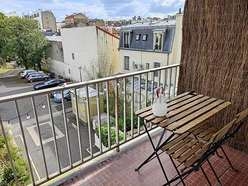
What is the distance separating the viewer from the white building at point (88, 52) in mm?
15927

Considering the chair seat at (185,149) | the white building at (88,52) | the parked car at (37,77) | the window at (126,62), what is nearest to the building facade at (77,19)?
the white building at (88,52)

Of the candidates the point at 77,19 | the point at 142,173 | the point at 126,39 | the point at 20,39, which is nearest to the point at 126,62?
the point at 126,39

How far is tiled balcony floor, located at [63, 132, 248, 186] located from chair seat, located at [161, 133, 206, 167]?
427 mm

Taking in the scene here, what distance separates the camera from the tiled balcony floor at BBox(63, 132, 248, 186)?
7.12 feet

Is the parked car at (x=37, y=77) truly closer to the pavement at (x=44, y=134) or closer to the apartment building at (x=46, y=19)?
the pavement at (x=44, y=134)

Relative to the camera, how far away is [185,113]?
201 cm

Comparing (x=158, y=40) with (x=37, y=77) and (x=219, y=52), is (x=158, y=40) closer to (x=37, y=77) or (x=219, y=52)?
(x=219, y=52)

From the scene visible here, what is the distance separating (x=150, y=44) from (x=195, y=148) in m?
11.6

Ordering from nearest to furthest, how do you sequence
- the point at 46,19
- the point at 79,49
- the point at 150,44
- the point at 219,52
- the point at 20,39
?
the point at 219,52 < the point at 150,44 < the point at 79,49 < the point at 20,39 < the point at 46,19

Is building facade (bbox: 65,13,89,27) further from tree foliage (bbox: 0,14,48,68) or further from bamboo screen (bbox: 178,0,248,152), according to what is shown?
bamboo screen (bbox: 178,0,248,152)

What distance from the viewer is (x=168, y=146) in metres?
A: 2.01

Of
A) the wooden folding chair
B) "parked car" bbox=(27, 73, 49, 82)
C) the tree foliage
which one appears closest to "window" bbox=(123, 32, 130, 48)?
"parked car" bbox=(27, 73, 49, 82)

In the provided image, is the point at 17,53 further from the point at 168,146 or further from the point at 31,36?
the point at 168,146

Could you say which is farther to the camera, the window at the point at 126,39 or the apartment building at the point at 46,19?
the apartment building at the point at 46,19
